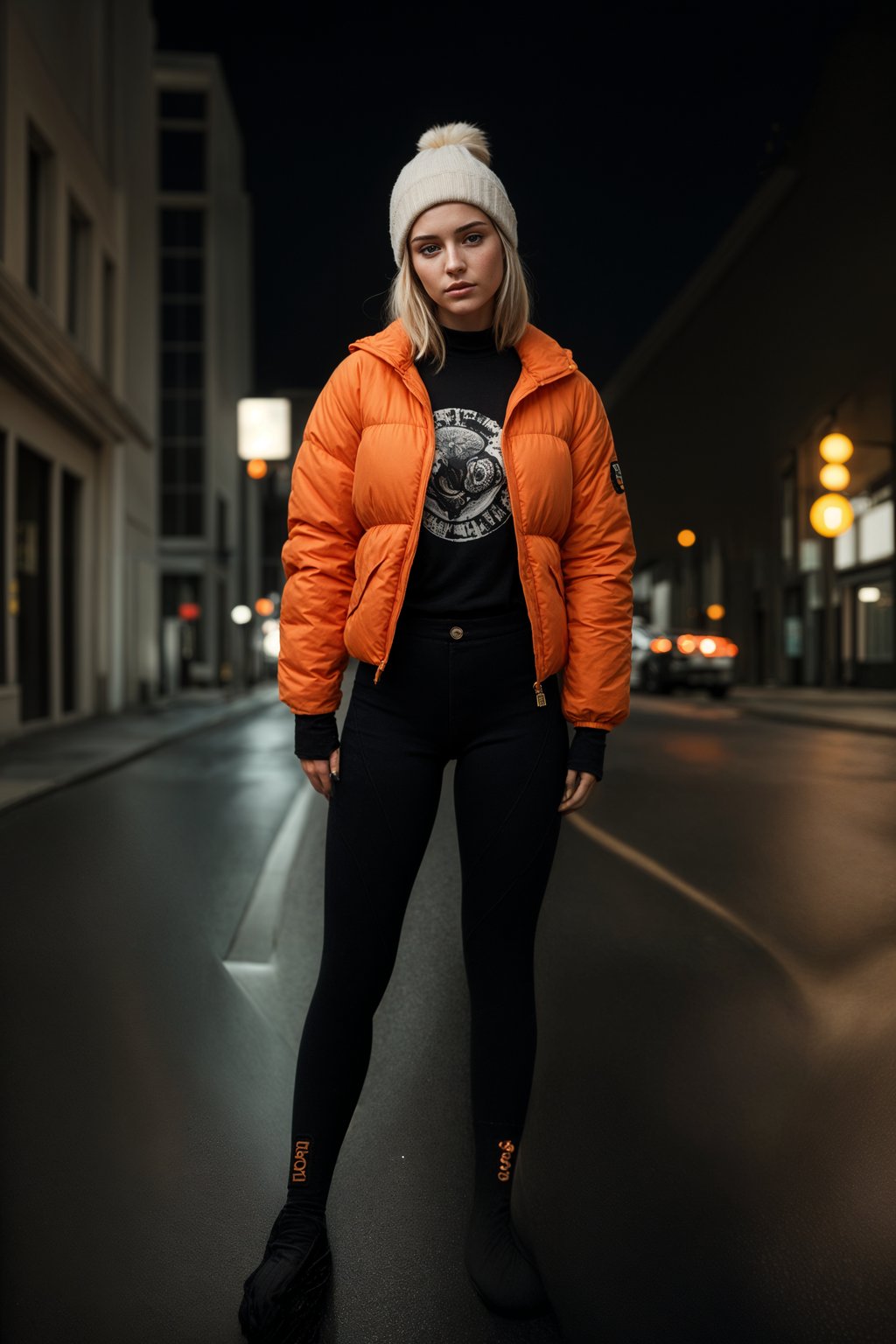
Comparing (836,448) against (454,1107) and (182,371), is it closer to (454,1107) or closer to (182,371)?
(454,1107)

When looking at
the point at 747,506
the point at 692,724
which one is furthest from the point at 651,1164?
the point at 747,506

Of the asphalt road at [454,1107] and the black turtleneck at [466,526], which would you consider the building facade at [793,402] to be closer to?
the asphalt road at [454,1107]

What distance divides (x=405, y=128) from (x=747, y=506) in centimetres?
3840

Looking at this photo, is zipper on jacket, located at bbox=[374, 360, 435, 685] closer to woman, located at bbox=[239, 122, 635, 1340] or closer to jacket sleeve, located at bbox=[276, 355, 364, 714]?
woman, located at bbox=[239, 122, 635, 1340]

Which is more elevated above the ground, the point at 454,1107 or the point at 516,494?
the point at 516,494

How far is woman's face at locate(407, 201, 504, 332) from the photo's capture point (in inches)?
90.2

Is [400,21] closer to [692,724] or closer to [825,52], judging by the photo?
[692,724]

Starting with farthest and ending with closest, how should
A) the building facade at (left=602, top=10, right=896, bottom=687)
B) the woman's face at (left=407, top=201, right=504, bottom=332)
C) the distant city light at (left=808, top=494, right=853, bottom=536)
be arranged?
1. the building facade at (left=602, top=10, right=896, bottom=687)
2. the distant city light at (left=808, top=494, right=853, bottom=536)
3. the woman's face at (left=407, top=201, right=504, bottom=332)

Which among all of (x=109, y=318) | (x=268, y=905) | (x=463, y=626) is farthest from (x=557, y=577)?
(x=109, y=318)

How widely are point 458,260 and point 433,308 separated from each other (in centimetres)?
11

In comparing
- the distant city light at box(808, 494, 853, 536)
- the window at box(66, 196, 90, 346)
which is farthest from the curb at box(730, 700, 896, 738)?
the window at box(66, 196, 90, 346)

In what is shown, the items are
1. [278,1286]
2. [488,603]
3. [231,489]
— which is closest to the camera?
[278,1286]

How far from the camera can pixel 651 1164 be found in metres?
2.75

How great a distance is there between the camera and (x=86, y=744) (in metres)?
13.7
